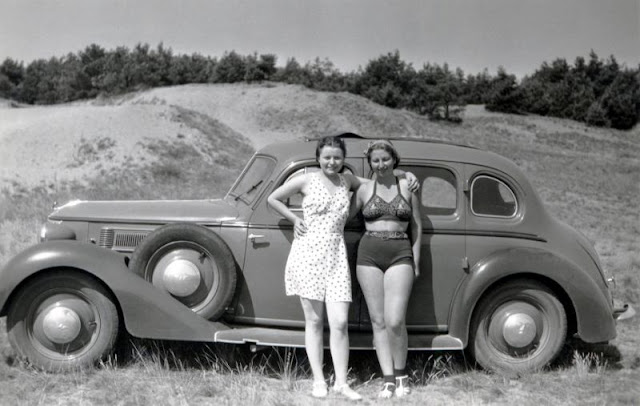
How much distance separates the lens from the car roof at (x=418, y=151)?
506 cm

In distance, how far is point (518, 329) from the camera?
4910mm

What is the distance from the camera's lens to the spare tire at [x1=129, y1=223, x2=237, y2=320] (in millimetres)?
4707

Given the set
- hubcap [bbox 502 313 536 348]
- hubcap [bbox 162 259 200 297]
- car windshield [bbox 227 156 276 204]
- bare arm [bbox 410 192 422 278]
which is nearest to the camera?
bare arm [bbox 410 192 422 278]

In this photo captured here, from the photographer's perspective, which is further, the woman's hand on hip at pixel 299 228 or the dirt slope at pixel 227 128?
the dirt slope at pixel 227 128

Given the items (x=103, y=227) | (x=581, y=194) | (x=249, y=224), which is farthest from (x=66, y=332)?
(x=581, y=194)

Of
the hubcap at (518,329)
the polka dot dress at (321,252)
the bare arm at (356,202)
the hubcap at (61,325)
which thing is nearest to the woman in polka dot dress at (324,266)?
the polka dot dress at (321,252)

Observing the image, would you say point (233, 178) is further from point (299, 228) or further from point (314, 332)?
point (314, 332)

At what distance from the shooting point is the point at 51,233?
17.2 ft

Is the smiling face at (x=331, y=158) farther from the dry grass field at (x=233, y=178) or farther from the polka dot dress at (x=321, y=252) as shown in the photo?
the dry grass field at (x=233, y=178)

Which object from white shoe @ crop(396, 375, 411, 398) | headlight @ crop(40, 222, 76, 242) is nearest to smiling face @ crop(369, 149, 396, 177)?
white shoe @ crop(396, 375, 411, 398)

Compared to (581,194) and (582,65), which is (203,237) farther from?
(582,65)

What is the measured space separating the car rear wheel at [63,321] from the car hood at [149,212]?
64 centimetres

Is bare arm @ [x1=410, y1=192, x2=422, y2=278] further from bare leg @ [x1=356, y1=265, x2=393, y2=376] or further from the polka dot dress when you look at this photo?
the polka dot dress

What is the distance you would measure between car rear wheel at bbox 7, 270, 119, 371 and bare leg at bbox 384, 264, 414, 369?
6.77 ft
